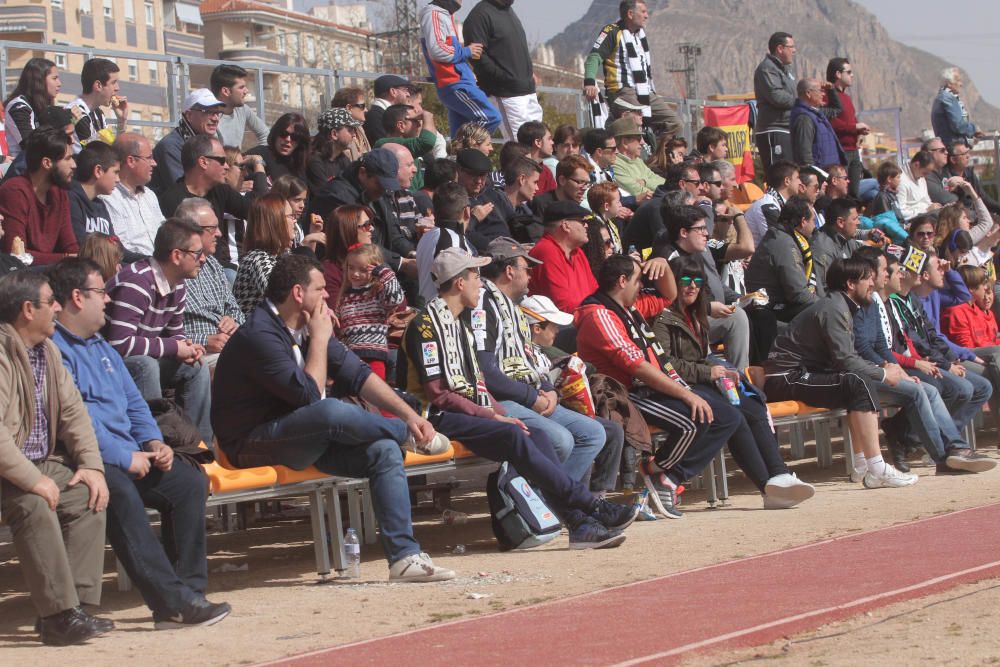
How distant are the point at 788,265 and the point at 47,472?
717 centimetres

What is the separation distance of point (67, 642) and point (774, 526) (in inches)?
175

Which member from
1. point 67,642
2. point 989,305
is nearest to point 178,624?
point 67,642

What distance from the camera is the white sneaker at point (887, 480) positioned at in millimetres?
11352

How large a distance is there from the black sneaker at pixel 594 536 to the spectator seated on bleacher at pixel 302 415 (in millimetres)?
1100

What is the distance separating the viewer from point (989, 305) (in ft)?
46.5

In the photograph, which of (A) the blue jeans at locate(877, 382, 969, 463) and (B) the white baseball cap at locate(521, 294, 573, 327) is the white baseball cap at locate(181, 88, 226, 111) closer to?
(B) the white baseball cap at locate(521, 294, 573, 327)

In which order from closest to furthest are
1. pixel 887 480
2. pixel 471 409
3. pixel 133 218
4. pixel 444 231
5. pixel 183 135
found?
pixel 471 409 → pixel 133 218 → pixel 444 231 → pixel 887 480 → pixel 183 135

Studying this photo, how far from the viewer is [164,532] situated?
7.32 meters

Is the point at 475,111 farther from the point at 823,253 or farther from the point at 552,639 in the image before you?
the point at 552,639

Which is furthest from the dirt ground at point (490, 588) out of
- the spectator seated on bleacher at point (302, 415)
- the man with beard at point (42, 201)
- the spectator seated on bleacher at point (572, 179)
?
the spectator seated on bleacher at point (572, 179)

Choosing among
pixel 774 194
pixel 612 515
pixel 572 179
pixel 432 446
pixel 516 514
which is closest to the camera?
pixel 432 446

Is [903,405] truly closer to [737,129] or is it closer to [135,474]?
[135,474]

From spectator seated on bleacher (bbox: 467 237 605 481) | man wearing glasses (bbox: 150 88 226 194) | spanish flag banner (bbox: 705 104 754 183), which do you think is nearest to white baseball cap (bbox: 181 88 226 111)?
man wearing glasses (bbox: 150 88 226 194)

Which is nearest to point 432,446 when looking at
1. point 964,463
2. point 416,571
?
point 416,571
